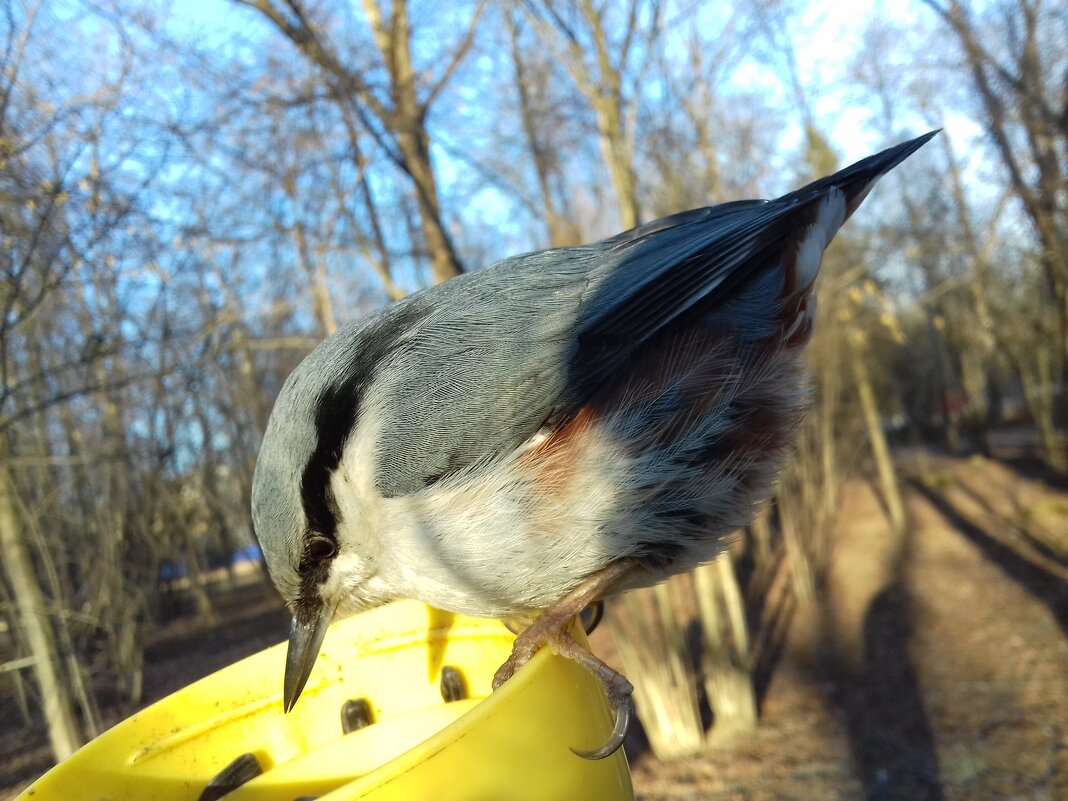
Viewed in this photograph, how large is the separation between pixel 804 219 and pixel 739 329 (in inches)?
12.7

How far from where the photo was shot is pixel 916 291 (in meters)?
15.9

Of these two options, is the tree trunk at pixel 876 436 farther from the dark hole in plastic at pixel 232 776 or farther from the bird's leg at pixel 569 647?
the dark hole in plastic at pixel 232 776

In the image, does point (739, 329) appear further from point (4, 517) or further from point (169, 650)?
point (169, 650)

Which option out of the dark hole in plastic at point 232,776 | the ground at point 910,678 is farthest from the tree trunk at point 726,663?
the dark hole in plastic at point 232,776

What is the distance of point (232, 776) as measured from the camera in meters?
1.14

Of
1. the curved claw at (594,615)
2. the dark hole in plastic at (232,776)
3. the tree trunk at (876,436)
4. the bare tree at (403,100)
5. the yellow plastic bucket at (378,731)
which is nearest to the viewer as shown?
the yellow plastic bucket at (378,731)

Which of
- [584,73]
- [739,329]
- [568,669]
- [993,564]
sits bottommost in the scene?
[993,564]

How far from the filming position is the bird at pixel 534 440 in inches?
49.8

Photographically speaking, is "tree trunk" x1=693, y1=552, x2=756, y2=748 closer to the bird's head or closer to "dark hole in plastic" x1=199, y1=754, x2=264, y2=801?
the bird's head

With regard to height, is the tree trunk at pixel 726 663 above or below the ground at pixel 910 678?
above

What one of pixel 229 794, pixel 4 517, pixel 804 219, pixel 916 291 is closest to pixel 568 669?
pixel 229 794

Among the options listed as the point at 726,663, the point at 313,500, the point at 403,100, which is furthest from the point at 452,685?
the point at 726,663

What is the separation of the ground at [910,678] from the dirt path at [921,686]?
0.01 meters

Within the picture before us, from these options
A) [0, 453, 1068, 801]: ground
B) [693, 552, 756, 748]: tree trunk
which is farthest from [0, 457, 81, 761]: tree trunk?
[693, 552, 756, 748]: tree trunk
